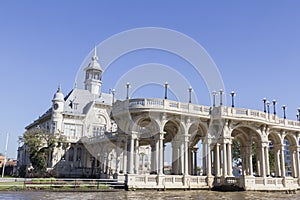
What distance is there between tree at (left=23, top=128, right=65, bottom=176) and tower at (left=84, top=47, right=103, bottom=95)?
2648cm

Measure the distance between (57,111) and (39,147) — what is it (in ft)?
45.3

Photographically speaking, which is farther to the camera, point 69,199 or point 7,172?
point 7,172

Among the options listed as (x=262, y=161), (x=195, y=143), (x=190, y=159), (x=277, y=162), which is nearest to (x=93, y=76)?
(x=195, y=143)

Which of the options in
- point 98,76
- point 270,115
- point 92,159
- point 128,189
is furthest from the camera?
point 98,76

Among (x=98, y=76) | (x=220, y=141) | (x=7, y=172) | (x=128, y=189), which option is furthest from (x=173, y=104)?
(x=7, y=172)

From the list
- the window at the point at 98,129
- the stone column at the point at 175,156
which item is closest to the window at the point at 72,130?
the window at the point at 98,129

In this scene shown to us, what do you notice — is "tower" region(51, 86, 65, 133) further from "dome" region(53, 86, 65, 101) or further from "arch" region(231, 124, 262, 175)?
"arch" region(231, 124, 262, 175)

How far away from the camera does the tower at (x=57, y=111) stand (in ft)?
220

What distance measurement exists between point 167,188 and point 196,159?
15.8m

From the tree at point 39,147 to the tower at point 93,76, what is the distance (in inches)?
1043

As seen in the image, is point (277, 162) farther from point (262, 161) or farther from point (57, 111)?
point (57, 111)

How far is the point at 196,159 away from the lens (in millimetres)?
50406

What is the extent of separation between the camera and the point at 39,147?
55.4 meters

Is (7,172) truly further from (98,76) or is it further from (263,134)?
(263,134)
